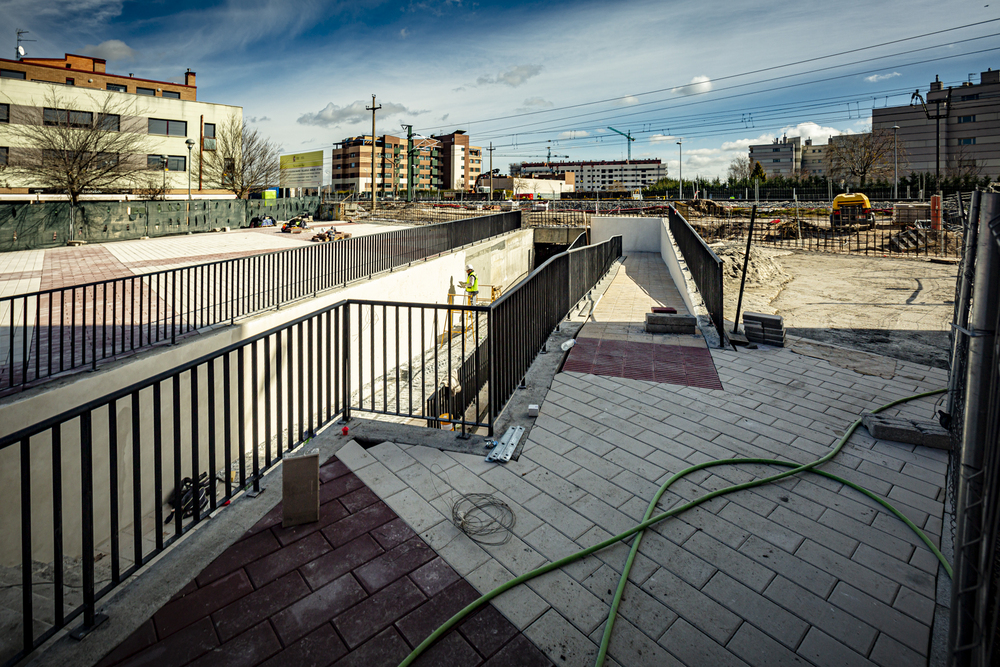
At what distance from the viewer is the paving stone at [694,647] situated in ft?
7.86

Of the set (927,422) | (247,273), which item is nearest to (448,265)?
(247,273)

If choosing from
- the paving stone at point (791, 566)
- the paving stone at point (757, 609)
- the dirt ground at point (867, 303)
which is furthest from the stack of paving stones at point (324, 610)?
the dirt ground at point (867, 303)

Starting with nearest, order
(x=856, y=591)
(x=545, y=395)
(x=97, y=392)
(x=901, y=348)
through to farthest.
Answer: (x=856, y=591)
(x=545, y=395)
(x=97, y=392)
(x=901, y=348)

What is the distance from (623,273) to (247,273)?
12.6 m

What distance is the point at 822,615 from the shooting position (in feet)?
8.81

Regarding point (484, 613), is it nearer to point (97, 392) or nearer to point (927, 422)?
point (927, 422)

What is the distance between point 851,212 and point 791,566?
3504 cm

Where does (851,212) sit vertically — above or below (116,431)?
above

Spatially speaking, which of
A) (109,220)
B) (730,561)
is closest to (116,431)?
(730,561)

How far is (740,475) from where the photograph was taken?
4.11m

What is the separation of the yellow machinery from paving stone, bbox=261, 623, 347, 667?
3533cm

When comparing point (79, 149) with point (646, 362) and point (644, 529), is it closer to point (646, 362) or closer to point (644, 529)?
point (646, 362)

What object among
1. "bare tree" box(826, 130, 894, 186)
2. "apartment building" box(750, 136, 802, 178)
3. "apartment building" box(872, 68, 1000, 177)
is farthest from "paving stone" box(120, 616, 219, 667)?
"apartment building" box(750, 136, 802, 178)

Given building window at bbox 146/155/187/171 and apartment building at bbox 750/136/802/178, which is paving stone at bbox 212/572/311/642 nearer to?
building window at bbox 146/155/187/171
